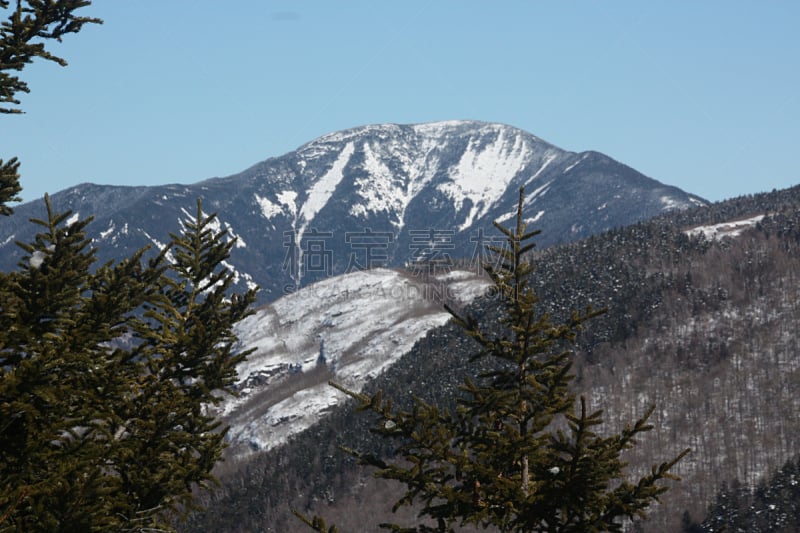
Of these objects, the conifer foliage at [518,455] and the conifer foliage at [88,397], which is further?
the conifer foliage at [518,455]

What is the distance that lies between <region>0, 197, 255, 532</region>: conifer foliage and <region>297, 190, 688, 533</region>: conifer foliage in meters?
4.18

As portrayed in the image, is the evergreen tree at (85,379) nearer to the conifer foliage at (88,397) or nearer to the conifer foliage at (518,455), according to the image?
the conifer foliage at (88,397)

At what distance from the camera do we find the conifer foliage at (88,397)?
12.8 m

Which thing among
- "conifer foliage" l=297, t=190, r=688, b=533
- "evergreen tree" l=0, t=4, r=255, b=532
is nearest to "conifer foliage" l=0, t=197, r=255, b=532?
"evergreen tree" l=0, t=4, r=255, b=532

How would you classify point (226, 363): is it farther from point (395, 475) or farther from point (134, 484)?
point (395, 475)

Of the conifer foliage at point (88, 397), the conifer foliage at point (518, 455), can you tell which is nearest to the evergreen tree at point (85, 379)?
the conifer foliage at point (88, 397)

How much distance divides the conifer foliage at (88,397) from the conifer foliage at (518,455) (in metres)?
4.18

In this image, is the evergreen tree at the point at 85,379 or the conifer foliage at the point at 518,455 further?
the conifer foliage at the point at 518,455

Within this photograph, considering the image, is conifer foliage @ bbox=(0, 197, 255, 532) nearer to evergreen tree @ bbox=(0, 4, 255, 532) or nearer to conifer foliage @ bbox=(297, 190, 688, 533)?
evergreen tree @ bbox=(0, 4, 255, 532)

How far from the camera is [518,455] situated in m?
15.1

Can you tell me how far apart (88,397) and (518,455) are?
26.5 ft

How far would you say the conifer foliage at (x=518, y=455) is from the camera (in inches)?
567

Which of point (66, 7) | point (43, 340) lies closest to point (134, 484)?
point (43, 340)

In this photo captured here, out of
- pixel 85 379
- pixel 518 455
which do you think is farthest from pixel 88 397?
pixel 518 455
